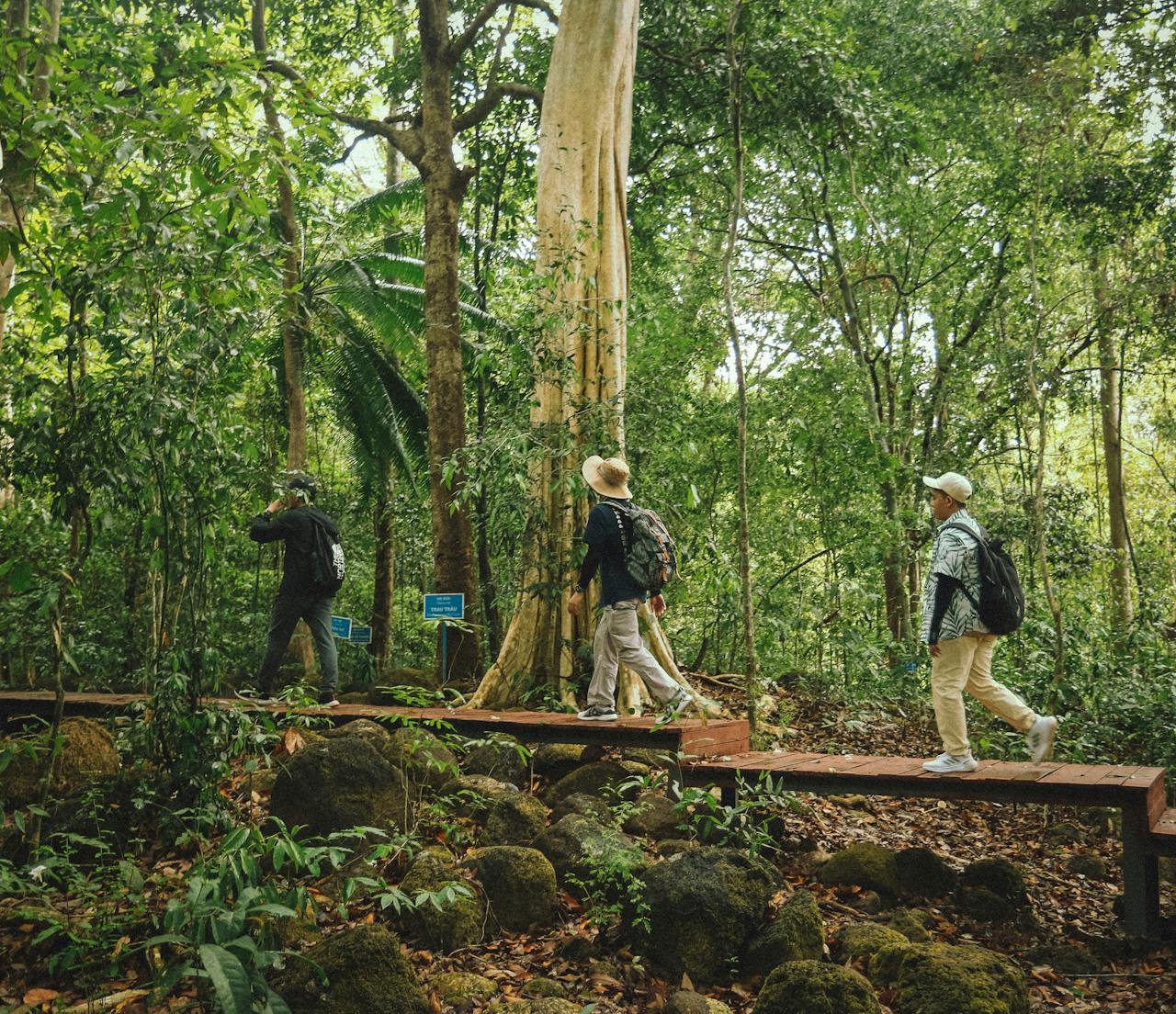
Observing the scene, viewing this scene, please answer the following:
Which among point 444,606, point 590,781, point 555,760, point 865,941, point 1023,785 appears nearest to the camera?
point 865,941

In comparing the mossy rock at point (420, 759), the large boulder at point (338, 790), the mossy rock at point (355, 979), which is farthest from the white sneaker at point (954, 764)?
the mossy rock at point (355, 979)

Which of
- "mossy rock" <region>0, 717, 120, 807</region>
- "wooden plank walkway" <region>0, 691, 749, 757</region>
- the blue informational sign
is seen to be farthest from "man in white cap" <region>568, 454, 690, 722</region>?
the blue informational sign

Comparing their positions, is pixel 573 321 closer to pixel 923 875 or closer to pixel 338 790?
pixel 338 790

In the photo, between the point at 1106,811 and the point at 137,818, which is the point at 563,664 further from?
the point at 1106,811

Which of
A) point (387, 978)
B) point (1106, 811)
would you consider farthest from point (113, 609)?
point (1106, 811)

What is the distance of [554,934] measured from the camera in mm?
5277

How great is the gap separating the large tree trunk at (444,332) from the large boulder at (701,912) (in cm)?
514

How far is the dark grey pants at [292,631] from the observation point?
875 centimetres

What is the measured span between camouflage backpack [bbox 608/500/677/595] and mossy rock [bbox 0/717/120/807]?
3545 millimetres

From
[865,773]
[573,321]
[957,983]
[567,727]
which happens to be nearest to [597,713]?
[567,727]

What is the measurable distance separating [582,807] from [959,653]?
2.50m

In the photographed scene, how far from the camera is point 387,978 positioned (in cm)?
421

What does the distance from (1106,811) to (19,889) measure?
711 centimetres

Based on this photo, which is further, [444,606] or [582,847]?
[444,606]
